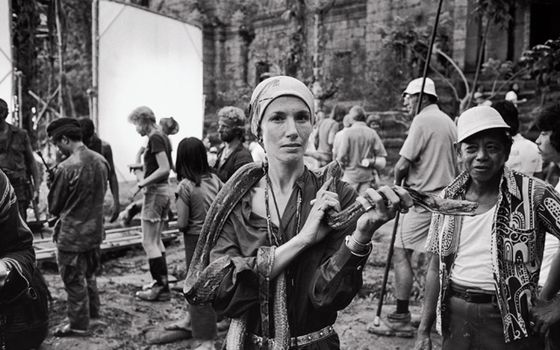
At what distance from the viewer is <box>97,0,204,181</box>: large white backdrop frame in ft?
27.2

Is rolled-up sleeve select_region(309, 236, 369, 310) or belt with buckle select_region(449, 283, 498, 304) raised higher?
rolled-up sleeve select_region(309, 236, 369, 310)

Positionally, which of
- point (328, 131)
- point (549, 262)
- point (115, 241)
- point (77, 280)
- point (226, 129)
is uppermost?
point (226, 129)

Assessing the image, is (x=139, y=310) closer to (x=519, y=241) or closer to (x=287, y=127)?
(x=519, y=241)

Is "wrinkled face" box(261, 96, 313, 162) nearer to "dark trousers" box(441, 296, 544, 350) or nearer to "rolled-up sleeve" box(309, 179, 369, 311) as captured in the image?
"rolled-up sleeve" box(309, 179, 369, 311)

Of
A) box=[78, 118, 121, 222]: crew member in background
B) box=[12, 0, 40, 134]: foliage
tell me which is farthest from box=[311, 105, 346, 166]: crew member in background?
box=[12, 0, 40, 134]: foliage

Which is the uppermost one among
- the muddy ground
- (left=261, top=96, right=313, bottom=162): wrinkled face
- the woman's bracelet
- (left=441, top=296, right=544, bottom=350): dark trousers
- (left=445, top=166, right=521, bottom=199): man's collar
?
(left=261, top=96, right=313, bottom=162): wrinkled face

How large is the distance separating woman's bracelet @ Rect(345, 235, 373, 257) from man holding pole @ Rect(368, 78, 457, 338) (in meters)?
3.16

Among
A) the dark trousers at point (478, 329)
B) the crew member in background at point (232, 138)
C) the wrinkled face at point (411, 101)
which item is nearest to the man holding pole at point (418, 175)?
the wrinkled face at point (411, 101)

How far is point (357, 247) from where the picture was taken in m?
1.77

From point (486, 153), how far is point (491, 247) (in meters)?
0.44

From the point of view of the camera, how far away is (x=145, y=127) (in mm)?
6023

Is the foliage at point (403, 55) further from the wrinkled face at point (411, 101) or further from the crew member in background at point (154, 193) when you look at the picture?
the crew member in background at point (154, 193)

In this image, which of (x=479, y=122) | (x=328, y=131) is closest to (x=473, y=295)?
(x=479, y=122)

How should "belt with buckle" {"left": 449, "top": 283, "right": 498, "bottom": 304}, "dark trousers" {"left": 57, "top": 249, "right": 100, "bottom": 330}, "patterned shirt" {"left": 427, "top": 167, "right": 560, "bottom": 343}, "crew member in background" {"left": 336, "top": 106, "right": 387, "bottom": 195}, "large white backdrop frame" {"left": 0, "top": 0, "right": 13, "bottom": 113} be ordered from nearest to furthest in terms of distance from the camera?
"patterned shirt" {"left": 427, "top": 167, "right": 560, "bottom": 343}, "belt with buckle" {"left": 449, "top": 283, "right": 498, "bottom": 304}, "dark trousers" {"left": 57, "top": 249, "right": 100, "bottom": 330}, "large white backdrop frame" {"left": 0, "top": 0, "right": 13, "bottom": 113}, "crew member in background" {"left": 336, "top": 106, "right": 387, "bottom": 195}
